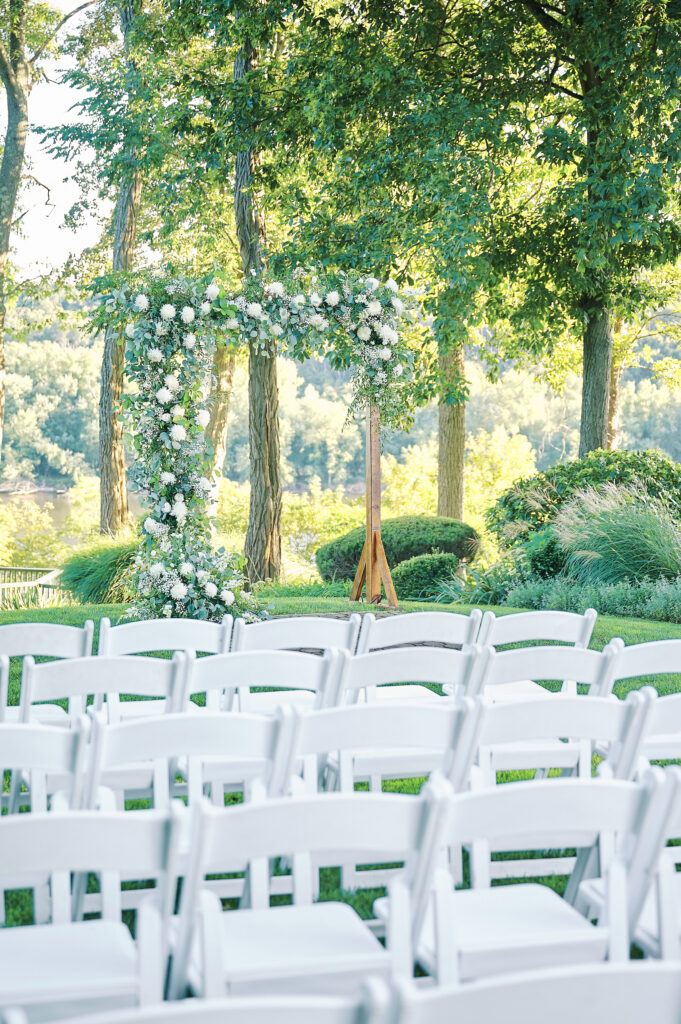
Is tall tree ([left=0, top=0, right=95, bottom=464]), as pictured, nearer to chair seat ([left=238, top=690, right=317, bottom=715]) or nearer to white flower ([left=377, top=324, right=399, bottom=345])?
white flower ([left=377, top=324, right=399, bottom=345])

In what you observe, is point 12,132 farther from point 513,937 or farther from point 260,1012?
point 260,1012

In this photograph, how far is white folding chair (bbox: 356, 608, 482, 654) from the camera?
4.56 m

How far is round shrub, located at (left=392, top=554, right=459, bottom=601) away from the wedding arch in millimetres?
5093

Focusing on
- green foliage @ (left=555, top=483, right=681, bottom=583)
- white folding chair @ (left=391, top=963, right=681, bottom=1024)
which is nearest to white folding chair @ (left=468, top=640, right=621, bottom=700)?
white folding chair @ (left=391, top=963, right=681, bottom=1024)

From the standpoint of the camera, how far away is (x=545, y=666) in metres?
3.58

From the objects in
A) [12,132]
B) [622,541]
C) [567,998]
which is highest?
[12,132]

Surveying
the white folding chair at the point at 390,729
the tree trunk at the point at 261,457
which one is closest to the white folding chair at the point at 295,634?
the white folding chair at the point at 390,729

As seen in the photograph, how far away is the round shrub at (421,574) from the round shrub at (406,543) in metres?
1.16

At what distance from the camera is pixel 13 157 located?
2025 cm

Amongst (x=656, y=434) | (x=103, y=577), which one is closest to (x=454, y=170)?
(x=103, y=577)

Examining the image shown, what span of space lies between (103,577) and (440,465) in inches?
335

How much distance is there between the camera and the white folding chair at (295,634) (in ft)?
14.4

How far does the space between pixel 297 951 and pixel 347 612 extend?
657 centimetres

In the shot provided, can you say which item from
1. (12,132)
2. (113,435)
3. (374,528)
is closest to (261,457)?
(113,435)
